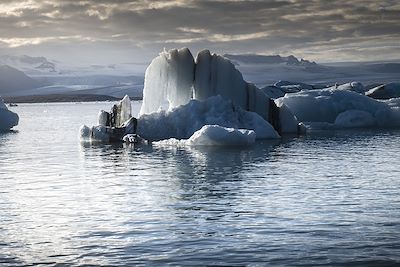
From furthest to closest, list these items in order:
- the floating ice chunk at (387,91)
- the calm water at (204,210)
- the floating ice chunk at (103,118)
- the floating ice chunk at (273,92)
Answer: the floating ice chunk at (387,91) → the floating ice chunk at (273,92) → the floating ice chunk at (103,118) → the calm water at (204,210)

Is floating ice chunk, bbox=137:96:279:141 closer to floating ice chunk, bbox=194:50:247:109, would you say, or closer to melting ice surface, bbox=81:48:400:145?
melting ice surface, bbox=81:48:400:145

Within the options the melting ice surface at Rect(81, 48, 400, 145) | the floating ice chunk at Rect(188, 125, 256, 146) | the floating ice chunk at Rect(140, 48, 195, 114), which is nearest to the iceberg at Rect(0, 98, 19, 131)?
the melting ice surface at Rect(81, 48, 400, 145)

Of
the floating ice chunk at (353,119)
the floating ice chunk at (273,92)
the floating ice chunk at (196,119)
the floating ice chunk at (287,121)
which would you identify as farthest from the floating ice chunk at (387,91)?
the floating ice chunk at (196,119)

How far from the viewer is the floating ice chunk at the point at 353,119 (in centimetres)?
5162

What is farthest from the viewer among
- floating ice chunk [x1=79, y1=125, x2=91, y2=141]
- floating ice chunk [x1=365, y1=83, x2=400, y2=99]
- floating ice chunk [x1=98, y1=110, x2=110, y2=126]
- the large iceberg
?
floating ice chunk [x1=365, y1=83, x2=400, y2=99]

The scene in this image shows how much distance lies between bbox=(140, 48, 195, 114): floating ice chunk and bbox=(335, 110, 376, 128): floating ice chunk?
15.7 metres

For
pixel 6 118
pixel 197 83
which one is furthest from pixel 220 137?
pixel 6 118

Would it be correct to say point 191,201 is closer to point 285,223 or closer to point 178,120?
point 285,223

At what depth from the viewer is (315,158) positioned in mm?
29750

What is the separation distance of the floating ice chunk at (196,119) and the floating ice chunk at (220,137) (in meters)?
3.01

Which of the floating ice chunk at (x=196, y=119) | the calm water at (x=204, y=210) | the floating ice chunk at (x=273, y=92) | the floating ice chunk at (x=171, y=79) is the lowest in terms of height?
the calm water at (x=204, y=210)

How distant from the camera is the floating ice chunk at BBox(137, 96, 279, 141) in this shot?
3888cm

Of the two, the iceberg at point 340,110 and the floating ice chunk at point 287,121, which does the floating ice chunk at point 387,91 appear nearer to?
the iceberg at point 340,110

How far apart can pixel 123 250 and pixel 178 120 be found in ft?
89.3
